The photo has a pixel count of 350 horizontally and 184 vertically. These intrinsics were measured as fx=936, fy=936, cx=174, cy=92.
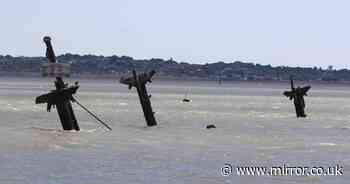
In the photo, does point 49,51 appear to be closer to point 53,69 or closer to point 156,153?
point 53,69

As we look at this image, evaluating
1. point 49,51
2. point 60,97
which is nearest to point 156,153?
point 60,97

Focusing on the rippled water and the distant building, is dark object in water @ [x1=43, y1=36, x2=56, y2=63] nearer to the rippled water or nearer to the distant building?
the distant building

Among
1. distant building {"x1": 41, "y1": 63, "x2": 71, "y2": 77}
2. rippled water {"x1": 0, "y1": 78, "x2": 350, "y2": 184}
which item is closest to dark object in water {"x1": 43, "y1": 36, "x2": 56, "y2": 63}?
distant building {"x1": 41, "y1": 63, "x2": 71, "y2": 77}

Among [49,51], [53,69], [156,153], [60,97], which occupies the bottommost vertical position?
[156,153]

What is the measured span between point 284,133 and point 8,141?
42.9 ft

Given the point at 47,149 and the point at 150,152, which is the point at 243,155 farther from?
the point at 47,149

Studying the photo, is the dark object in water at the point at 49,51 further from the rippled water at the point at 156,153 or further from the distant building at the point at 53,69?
the rippled water at the point at 156,153

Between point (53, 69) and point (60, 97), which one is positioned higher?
point (53, 69)

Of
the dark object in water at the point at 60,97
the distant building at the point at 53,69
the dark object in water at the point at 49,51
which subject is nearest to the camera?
the distant building at the point at 53,69

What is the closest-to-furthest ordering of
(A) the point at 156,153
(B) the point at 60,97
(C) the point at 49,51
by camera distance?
(A) the point at 156,153 → (B) the point at 60,97 → (C) the point at 49,51

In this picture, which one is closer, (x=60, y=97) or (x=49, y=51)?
(x=60, y=97)

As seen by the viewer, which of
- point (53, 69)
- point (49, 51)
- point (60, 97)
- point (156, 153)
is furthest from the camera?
point (49, 51)

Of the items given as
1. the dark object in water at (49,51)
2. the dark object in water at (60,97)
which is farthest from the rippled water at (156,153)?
the dark object in water at (49,51)

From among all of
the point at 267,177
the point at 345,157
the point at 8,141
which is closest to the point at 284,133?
the point at 345,157
